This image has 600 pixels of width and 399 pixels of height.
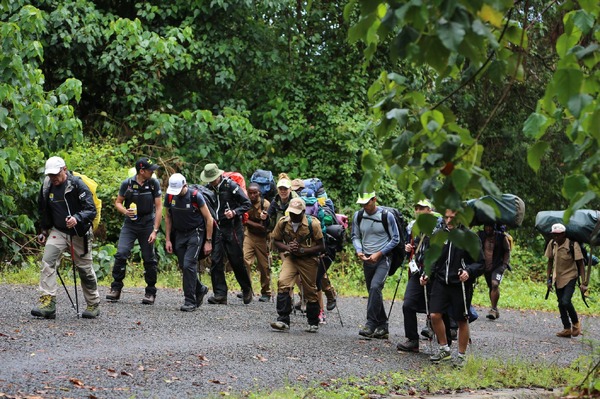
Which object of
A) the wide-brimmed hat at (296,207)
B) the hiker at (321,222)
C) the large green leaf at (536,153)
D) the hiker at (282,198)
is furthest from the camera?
the hiker at (282,198)

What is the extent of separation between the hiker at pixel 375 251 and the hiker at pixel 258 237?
3034 mm

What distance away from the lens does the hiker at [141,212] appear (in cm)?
1391

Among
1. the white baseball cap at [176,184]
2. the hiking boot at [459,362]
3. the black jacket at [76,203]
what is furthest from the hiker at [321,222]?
the black jacket at [76,203]

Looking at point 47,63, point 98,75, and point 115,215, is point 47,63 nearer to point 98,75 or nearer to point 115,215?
point 98,75

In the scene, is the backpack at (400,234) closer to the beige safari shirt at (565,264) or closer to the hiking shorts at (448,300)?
the hiking shorts at (448,300)

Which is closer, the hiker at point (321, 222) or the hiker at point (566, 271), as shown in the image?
the hiker at point (321, 222)

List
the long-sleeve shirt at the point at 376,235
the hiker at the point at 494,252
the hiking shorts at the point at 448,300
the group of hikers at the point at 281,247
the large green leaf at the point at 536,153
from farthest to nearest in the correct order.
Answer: the hiker at the point at 494,252, the long-sleeve shirt at the point at 376,235, the group of hikers at the point at 281,247, the hiking shorts at the point at 448,300, the large green leaf at the point at 536,153

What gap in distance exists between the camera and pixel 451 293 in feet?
36.3

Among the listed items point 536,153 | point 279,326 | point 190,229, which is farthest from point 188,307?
point 536,153

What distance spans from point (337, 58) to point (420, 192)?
21386mm

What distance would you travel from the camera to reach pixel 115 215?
20.5 m

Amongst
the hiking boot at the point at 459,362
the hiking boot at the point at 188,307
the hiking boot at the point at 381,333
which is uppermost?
the hiking boot at the point at 188,307

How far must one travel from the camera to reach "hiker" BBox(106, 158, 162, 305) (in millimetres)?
13906

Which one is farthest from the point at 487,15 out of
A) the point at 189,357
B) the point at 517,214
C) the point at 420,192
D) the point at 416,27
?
the point at 517,214
